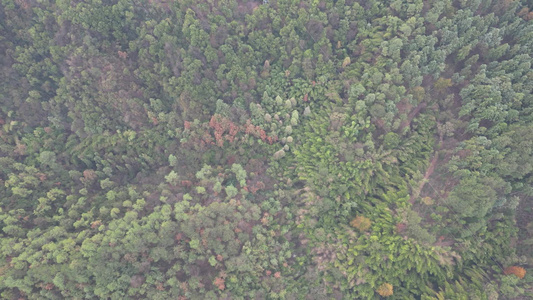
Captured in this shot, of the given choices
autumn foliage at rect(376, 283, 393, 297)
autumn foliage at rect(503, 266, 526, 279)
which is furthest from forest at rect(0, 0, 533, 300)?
autumn foliage at rect(376, 283, 393, 297)

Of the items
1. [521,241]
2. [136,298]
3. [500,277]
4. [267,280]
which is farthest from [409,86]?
[136,298]

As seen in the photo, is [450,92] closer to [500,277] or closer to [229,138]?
[500,277]

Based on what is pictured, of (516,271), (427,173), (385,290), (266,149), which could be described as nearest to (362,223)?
(385,290)

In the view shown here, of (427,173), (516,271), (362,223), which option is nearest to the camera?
(516,271)

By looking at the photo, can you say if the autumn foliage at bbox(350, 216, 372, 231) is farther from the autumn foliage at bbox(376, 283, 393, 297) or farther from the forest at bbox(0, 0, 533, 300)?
the autumn foliage at bbox(376, 283, 393, 297)

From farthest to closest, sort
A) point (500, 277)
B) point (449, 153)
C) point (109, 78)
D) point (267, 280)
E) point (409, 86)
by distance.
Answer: point (109, 78) < point (409, 86) < point (449, 153) < point (267, 280) < point (500, 277)

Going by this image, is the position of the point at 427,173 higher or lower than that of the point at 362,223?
higher

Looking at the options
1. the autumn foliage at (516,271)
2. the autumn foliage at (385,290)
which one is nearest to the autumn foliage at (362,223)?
the autumn foliage at (385,290)

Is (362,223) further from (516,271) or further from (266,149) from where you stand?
(266,149)
